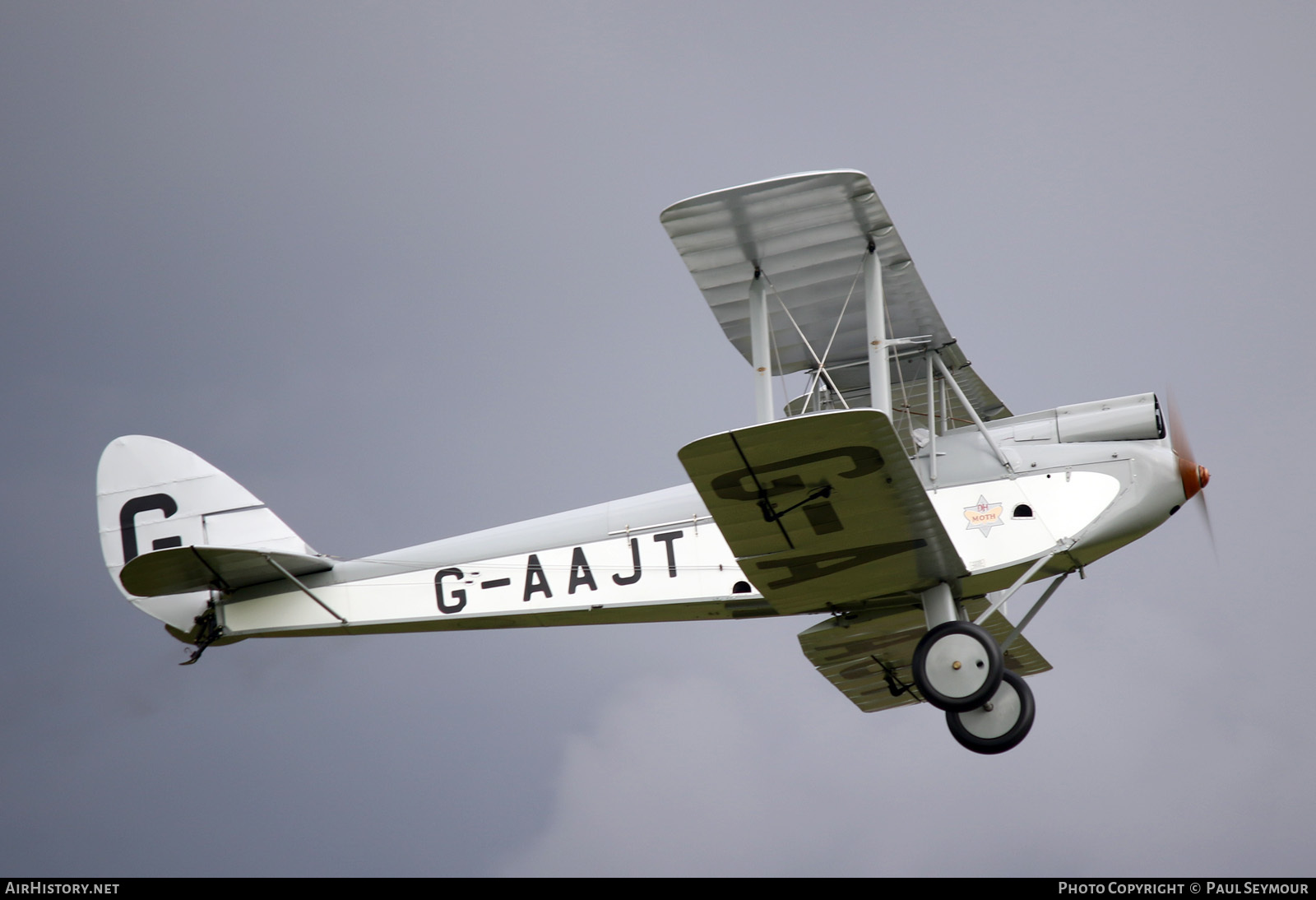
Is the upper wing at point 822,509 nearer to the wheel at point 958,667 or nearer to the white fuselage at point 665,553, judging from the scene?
the white fuselage at point 665,553

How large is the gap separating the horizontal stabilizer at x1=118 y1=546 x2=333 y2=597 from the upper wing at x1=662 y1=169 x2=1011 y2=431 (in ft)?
13.1

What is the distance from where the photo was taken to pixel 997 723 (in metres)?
8.96

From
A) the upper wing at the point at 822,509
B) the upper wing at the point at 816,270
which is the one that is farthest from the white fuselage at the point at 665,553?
the upper wing at the point at 816,270

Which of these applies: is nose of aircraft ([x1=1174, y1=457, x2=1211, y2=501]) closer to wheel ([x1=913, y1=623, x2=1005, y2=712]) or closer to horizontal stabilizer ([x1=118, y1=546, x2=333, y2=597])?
wheel ([x1=913, y1=623, x2=1005, y2=712])

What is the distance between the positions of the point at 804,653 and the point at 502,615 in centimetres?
250

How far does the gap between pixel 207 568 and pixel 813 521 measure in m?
5.01

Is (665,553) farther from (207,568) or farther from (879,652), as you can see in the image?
(207,568)

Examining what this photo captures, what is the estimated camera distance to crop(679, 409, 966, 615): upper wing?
7.55 m

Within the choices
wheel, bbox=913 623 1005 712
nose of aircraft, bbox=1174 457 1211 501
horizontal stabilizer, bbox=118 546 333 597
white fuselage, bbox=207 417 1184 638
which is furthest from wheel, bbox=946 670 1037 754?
horizontal stabilizer, bbox=118 546 333 597

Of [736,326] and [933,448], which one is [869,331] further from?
[736,326]

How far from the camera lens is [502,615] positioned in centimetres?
1022

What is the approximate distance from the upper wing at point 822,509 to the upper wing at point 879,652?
76cm
